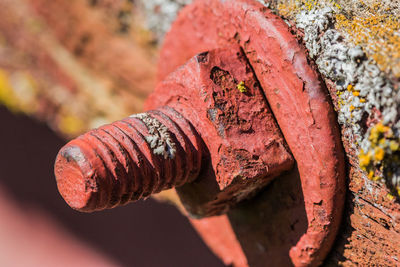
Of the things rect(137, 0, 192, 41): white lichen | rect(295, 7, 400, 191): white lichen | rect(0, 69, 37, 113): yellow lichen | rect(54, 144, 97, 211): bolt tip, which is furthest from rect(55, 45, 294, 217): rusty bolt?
rect(0, 69, 37, 113): yellow lichen

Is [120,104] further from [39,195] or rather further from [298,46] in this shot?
[298,46]

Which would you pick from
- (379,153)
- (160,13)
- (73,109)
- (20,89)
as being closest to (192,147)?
(379,153)

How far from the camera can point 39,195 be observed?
5.39ft

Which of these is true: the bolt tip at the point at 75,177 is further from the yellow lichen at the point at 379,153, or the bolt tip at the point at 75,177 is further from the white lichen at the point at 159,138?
the yellow lichen at the point at 379,153

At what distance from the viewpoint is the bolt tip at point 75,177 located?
61 cm

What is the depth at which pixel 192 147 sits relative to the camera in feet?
2.25

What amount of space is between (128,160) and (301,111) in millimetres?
273

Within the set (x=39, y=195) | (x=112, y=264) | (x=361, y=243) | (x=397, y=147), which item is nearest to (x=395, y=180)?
(x=397, y=147)

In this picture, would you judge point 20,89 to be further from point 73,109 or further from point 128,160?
point 128,160

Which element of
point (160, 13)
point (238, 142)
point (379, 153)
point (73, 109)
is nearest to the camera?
point (379, 153)

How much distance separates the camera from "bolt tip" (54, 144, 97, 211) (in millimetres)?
610

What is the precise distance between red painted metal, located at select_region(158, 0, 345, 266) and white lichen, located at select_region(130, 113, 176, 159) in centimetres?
18

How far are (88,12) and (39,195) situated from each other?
78cm

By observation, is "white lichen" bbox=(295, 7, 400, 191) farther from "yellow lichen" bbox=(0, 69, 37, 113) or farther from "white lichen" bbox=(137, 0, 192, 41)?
"yellow lichen" bbox=(0, 69, 37, 113)
